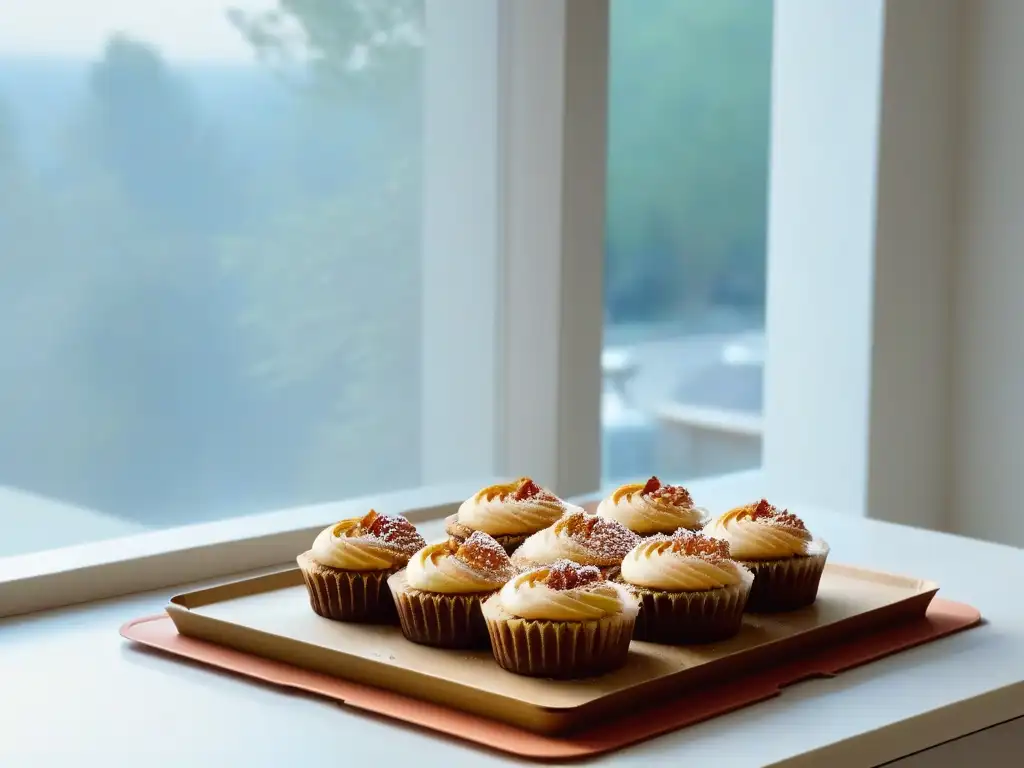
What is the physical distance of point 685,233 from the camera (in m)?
3.08

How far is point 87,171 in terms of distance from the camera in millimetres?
→ 1916

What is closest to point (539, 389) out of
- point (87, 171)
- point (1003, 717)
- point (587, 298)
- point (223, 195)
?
point (587, 298)

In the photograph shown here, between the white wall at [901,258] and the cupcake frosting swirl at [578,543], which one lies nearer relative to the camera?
the cupcake frosting swirl at [578,543]

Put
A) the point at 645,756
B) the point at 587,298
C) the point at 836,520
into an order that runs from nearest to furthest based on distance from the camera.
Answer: the point at 645,756 < the point at 836,520 < the point at 587,298

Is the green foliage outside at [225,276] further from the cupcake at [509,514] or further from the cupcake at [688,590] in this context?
the cupcake at [688,590]

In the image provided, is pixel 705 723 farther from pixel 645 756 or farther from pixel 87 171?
pixel 87 171

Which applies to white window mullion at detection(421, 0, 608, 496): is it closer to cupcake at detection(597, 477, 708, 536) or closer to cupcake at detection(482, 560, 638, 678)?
cupcake at detection(597, 477, 708, 536)

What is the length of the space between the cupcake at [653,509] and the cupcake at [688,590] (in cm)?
17

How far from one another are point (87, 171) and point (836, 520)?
1162mm

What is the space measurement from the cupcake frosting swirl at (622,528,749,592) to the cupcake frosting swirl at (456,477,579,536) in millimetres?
168

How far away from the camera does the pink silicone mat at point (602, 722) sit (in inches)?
40.3

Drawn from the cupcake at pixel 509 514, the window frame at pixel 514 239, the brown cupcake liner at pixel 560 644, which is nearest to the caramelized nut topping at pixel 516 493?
the cupcake at pixel 509 514

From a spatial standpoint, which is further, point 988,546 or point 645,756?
point 988,546

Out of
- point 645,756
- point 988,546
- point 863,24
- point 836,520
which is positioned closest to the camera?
point 645,756
